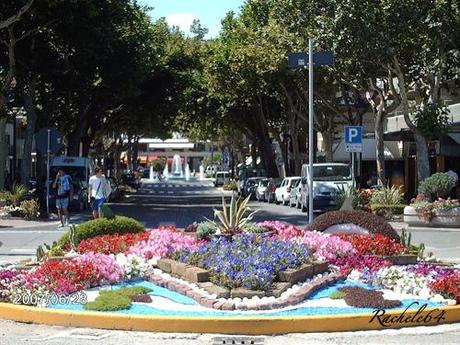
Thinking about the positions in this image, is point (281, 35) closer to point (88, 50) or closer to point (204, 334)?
point (88, 50)

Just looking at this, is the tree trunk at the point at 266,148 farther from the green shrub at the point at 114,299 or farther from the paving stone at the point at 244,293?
the paving stone at the point at 244,293

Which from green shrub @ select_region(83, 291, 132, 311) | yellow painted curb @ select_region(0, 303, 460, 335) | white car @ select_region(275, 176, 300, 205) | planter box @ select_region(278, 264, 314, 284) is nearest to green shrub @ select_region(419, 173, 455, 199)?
white car @ select_region(275, 176, 300, 205)

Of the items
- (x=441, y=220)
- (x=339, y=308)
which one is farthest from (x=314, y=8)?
(x=339, y=308)

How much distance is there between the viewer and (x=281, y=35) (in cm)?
3153

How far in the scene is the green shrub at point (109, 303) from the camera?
9.29 meters

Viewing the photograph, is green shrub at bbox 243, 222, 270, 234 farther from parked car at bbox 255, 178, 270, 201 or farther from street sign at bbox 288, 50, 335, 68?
parked car at bbox 255, 178, 270, 201

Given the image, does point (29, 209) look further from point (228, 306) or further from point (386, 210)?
point (228, 306)

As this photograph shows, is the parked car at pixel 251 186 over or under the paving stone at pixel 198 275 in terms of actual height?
over

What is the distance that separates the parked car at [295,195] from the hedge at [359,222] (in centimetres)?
2078

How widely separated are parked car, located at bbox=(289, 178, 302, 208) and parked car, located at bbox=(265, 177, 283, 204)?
5845mm

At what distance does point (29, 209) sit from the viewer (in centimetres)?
2739

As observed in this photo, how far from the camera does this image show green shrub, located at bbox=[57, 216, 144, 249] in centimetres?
1388

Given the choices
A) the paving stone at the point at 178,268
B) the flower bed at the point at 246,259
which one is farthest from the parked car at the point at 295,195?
the paving stone at the point at 178,268

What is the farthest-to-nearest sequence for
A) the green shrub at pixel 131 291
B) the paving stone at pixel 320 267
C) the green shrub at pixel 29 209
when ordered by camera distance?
the green shrub at pixel 29 209
the paving stone at pixel 320 267
the green shrub at pixel 131 291
